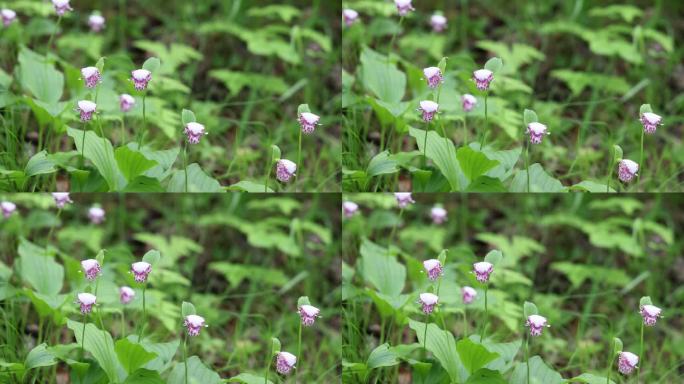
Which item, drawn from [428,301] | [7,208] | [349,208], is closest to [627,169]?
[428,301]

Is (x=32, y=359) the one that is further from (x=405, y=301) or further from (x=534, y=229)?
(x=534, y=229)

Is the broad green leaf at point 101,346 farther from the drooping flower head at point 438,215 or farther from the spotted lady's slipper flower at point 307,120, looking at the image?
the drooping flower head at point 438,215

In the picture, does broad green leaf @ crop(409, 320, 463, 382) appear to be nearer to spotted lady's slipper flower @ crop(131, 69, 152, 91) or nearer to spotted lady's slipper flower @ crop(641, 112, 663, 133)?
spotted lady's slipper flower @ crop(641, 112, 663, 133)

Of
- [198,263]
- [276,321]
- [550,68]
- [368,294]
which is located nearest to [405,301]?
[368,294]

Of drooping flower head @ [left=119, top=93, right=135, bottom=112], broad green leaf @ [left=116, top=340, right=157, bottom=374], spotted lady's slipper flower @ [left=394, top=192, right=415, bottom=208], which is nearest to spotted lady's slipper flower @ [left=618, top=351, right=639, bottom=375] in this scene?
spotted lady's slipper flower @ [left=394, top=192, right=415, bottom=208]

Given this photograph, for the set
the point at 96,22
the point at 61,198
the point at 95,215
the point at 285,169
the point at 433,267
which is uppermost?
the point at 96,22

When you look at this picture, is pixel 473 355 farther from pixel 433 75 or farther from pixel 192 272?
pixel 192 272
